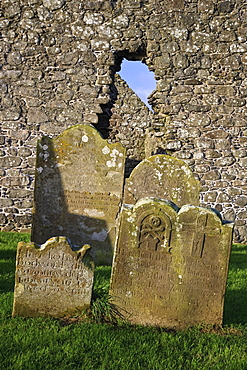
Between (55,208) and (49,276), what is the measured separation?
2564 mm

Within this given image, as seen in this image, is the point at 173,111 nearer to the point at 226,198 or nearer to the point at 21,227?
the point at 226,198

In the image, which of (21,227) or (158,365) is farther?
(21,227)

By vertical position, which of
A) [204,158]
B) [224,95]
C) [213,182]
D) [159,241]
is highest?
[224,95]

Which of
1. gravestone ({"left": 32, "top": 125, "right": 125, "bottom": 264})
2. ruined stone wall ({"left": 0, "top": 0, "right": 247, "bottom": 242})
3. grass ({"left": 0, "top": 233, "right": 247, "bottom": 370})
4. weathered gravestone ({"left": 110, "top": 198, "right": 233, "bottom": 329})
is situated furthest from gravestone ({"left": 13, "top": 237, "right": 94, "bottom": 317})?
ruined stone wall ({"left": 0, "top": 0, "right": 247, "bottom": 242})

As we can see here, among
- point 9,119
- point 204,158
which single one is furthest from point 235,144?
point 9,119

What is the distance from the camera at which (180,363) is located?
2.63 metres

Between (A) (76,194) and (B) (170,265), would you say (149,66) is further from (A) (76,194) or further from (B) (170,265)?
(B) (170,265)

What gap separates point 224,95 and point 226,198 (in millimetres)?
2523

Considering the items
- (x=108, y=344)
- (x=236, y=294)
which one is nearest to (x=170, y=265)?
(x=108, y=344)

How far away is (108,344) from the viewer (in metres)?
2.80

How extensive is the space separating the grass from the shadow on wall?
7.16ft

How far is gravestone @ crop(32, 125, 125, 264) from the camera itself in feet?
18.8

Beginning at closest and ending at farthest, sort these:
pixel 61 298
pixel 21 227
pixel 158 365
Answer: pixel 158 365
pixel 61 298
pixel 21 227

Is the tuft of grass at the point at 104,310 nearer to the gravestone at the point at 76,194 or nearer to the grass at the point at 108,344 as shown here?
the grass at the point at 108,344
